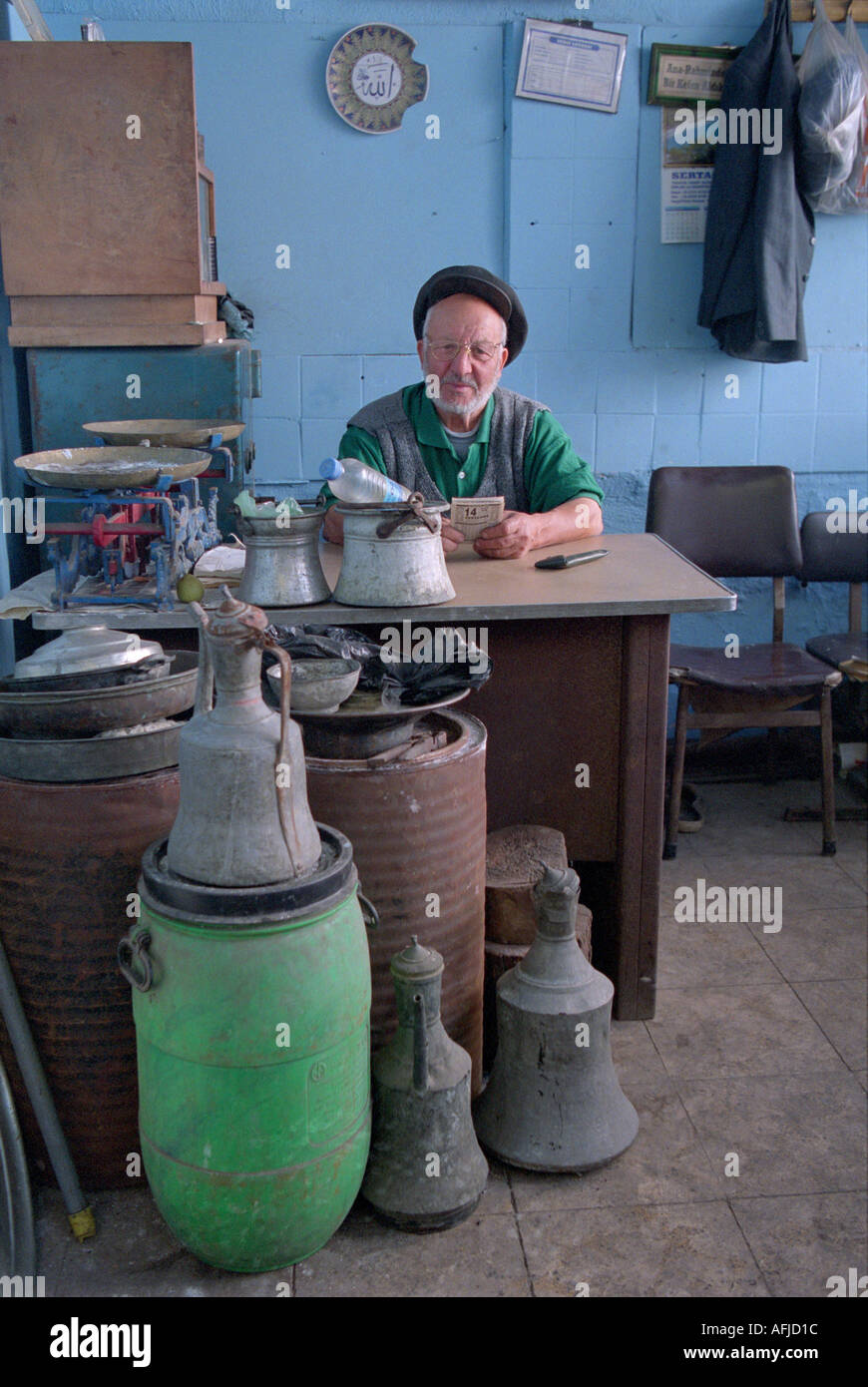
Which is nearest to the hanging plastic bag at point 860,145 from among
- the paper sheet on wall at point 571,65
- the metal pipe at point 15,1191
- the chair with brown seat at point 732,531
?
the paper sheet on wall at point 571,65

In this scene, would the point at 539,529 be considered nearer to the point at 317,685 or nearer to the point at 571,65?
the point at 317,685

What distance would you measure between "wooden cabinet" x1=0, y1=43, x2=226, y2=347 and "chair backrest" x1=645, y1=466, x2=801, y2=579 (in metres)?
1.72

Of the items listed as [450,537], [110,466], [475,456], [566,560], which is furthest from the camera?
[475,456]

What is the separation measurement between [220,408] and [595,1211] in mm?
2324

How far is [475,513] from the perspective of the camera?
3.21 m

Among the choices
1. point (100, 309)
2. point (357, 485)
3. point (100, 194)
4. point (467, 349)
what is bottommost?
point (357, 485)

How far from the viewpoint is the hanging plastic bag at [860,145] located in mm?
4188

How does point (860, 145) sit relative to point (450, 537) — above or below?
above

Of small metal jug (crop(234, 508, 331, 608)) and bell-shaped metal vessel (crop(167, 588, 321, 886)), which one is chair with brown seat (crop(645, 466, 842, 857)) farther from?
bell-shaped metal vessel (crop(167, 588, 321, 886))

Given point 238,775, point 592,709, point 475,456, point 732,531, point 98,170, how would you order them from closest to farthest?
point 238,775, point 592,709, point 98,170, point 475,456, point 732,531

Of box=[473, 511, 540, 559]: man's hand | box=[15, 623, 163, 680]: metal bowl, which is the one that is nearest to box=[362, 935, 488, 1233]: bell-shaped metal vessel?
box=[15, 623, 163, 680]: metal bowl

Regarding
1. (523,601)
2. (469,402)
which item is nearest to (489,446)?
(469,402)

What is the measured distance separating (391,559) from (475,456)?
3.51 feet

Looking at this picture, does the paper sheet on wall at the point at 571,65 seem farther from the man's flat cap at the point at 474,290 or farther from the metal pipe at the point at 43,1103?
the metal pipe at the point at 43,1103
